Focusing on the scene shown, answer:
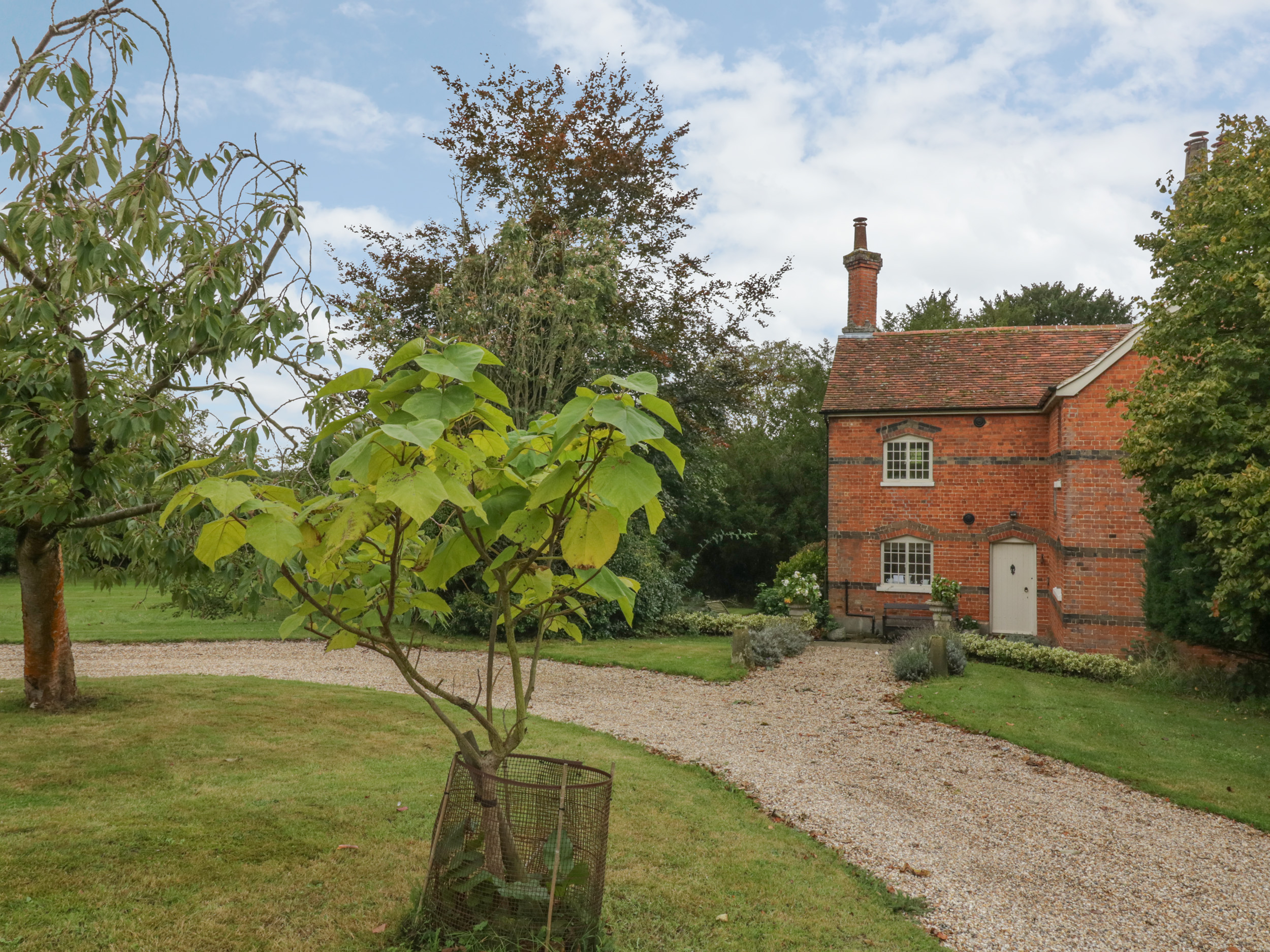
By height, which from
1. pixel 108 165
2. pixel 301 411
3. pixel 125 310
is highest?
pixel 108 165

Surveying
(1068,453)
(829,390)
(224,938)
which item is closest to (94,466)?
(224,938)

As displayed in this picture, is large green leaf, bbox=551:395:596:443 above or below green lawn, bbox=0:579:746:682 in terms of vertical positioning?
above

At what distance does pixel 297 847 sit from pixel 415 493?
13.8 feet

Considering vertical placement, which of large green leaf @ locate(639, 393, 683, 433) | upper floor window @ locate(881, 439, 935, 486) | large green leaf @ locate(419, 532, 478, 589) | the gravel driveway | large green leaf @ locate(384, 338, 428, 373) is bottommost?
the gravel driveway

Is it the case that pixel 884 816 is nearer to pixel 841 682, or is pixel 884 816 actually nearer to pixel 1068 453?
pixel 841 682

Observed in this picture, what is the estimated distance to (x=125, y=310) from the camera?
16.8 ft

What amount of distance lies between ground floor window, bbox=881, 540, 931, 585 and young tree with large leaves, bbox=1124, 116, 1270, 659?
725 cm

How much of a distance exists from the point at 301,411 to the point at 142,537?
2.25m

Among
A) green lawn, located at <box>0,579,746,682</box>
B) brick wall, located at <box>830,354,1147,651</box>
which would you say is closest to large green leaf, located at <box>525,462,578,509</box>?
green lawn, located at <box>0,579,746,682</box>

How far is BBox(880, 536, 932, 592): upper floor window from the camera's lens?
833 inches

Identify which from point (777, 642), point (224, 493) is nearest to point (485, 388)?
point (224, 493)

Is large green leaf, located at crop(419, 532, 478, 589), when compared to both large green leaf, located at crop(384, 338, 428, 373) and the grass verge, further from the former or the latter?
the grass verge

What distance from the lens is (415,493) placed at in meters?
2.33

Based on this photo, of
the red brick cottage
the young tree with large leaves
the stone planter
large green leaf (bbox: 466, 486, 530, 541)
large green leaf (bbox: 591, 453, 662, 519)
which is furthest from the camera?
the red brick cottage
